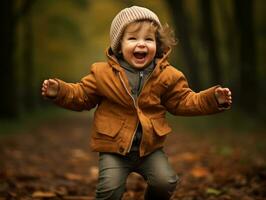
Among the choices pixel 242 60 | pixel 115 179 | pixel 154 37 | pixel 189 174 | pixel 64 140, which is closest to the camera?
pixel 115 179

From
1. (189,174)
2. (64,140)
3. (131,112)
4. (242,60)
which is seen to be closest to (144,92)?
(131,112)

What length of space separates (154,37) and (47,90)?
3.25 feet

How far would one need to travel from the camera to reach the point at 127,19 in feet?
14.0

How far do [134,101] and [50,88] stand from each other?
68cm

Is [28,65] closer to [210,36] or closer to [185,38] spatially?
[185,38]

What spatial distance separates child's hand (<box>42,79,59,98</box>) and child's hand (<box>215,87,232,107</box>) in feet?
4.19

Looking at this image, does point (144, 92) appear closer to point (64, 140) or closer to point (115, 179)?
point (115, 179)

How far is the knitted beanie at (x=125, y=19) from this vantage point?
13.9ft

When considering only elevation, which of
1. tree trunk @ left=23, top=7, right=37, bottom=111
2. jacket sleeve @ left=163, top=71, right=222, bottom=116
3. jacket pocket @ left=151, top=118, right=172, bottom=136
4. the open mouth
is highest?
the open mouth

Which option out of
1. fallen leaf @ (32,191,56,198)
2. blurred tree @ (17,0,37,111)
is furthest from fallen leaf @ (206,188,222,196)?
blurred tree @ (17,0,37,111)

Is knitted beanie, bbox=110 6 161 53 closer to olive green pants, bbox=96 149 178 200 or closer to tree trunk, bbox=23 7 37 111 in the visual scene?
olive green pants, bbox=96 149 178 200

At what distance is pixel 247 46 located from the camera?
1543 centimetres

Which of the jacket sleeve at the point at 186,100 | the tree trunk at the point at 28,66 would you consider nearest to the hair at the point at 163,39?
the jacket sleeve at the point at 186,100

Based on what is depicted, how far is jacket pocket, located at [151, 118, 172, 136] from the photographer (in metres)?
4.21
